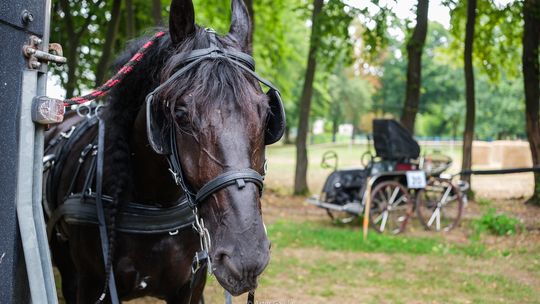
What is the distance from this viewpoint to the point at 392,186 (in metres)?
9.77

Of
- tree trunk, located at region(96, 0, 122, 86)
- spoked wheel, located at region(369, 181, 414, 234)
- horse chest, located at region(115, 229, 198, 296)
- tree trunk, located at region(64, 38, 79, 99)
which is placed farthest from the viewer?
tree trunk, located at region(64, 38, 79, 99)

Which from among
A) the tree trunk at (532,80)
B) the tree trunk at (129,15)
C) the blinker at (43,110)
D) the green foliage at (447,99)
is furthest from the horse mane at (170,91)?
the green foliage at (447,99)

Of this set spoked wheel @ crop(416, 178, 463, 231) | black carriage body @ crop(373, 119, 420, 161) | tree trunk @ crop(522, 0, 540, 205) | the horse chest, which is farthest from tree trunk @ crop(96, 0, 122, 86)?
the horse chest

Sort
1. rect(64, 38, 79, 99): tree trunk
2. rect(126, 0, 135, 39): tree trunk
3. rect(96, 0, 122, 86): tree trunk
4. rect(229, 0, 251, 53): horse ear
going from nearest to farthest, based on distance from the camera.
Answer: rect(229, 0, 251, 53): horse ear < rect(126, 0, 135, 39): tree trunk < rect(96, 0, 122, 86): tree trunk < rect(64, 38, 79, 99): tree trunk

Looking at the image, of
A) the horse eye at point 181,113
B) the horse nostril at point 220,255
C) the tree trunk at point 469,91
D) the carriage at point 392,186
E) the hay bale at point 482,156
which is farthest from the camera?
the hay bale at point 482,156

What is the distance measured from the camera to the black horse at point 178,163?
1765mm

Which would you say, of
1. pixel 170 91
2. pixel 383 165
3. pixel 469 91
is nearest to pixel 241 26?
pixel 170 91

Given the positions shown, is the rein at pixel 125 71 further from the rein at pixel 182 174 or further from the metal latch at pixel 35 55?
the metal latch at pixel 35 55

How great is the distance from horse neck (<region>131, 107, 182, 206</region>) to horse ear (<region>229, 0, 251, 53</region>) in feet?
1.92

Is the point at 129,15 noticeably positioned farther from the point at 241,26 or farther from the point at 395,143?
the point at 241,26

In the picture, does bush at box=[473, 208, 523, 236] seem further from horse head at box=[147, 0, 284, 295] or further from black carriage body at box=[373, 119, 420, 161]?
horse head at box=[147, 0, 284, 295]

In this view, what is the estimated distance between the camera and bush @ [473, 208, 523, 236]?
29.7 ft

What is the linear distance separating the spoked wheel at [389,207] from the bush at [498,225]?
122 cm

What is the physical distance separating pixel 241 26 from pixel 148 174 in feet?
2.83
